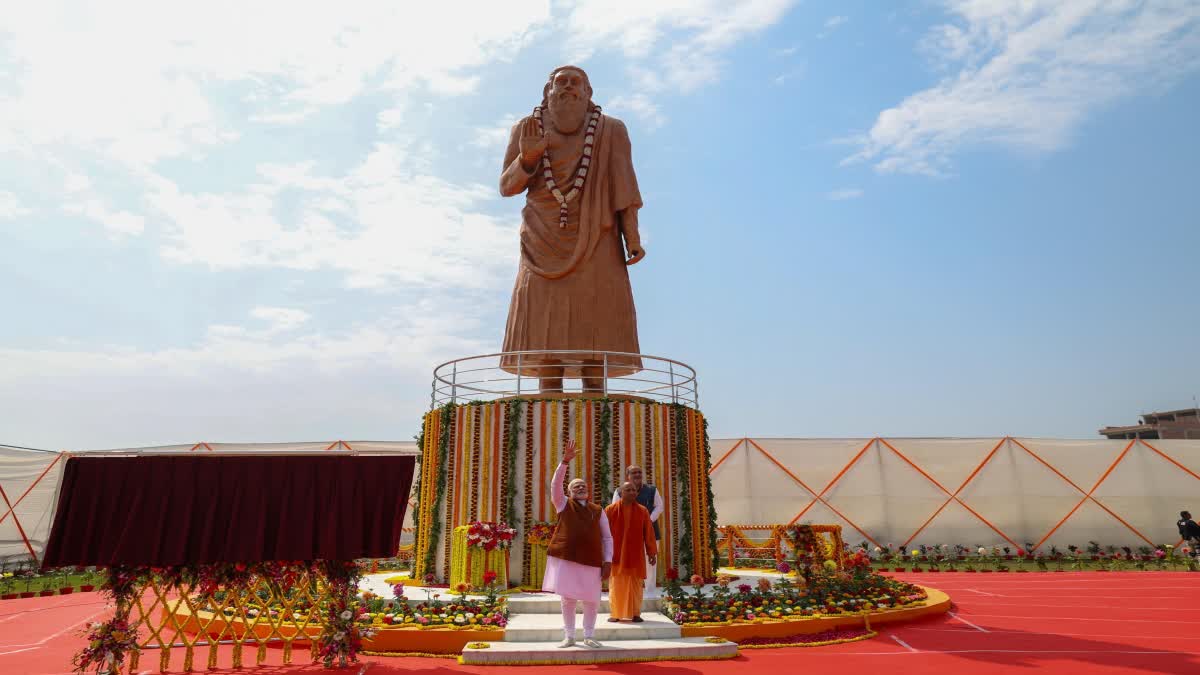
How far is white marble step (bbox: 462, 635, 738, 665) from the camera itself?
6609mm

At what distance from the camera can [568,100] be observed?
40.3ft

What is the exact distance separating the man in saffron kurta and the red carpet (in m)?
1.30

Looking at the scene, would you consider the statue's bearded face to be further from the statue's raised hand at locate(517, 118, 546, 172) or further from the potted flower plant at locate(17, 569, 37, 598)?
the potted flower plant at locate(17, 569, 37, 598)

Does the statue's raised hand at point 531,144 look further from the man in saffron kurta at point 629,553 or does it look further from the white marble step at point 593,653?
the white marble step at point 593,653

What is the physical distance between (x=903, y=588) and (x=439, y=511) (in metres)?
6.65

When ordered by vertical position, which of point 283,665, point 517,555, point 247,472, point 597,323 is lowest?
point 283,665

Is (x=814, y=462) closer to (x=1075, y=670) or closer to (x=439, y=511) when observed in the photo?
(x=439, y=511)

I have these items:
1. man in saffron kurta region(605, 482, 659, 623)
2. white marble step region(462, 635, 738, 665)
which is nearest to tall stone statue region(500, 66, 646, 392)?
man in saffron kurta region(605, 482, 659, 623)

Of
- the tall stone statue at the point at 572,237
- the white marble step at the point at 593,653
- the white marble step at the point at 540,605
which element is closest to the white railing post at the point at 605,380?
the tall stone statue at the point at 572,237

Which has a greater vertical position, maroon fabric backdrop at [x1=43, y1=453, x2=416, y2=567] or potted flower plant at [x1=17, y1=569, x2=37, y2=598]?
maroon fabric backdrop at [x1=43, y1=453, x2=416, y2=567]

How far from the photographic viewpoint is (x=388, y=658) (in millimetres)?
7074

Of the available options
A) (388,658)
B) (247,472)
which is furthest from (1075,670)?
(247,472)

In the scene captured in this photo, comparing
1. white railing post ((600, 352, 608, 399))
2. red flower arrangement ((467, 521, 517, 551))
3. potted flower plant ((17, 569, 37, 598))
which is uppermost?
white railing post ((600, 352, 608, 399))

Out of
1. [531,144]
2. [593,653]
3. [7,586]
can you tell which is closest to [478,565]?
[593,653]
